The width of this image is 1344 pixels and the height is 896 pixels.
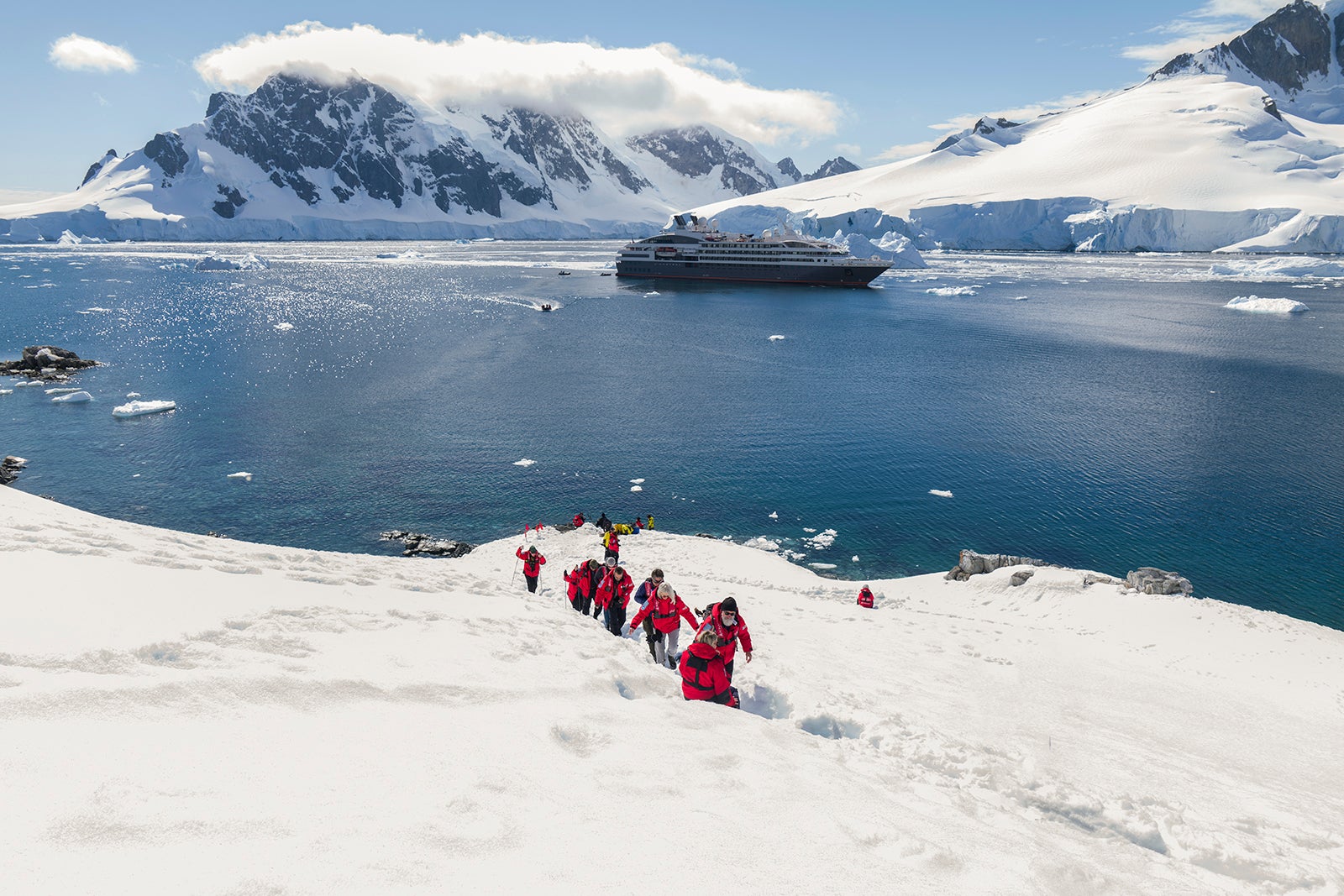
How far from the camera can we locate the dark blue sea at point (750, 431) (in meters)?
26.4

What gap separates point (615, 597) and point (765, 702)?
148 inches

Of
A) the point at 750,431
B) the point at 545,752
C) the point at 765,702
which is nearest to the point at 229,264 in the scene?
the point at 750,431

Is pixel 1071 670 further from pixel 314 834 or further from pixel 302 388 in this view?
pixel 302 388

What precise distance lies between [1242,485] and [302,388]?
52.1 m

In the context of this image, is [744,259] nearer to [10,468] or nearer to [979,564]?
[10,468]

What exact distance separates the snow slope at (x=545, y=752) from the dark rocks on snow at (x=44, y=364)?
4665 cm

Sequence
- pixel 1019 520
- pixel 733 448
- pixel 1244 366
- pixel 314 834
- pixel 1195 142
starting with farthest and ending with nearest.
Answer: pixel 1195 142 → pixel 1244 366 → pixel 733 448 → pixel 1019 520 → pixel 314 834

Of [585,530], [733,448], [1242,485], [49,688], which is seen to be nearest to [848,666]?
[49,688]

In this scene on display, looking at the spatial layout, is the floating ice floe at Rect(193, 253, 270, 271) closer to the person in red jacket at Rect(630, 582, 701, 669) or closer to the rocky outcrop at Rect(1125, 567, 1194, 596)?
the person in red jacket at Rect(630, 582, 701, 669)

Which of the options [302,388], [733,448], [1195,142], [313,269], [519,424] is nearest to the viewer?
[733,448]

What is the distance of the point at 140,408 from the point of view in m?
39.1

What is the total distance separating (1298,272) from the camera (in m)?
116

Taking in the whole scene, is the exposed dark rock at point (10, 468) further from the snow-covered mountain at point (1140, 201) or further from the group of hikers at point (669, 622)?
the snow-covered mountain at point (1140, 201)

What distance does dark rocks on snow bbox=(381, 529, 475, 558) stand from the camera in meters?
24.2
